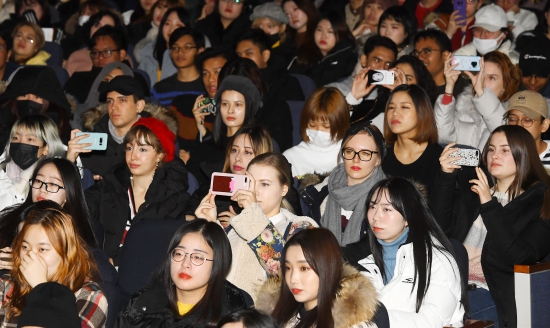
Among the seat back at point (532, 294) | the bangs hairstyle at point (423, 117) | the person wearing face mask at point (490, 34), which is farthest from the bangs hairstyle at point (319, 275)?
the person wearing face mask at point (490, 34)

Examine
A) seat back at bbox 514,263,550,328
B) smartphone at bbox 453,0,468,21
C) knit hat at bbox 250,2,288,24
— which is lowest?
seat back at bbox 514,263,550,328

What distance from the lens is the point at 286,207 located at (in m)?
5.10

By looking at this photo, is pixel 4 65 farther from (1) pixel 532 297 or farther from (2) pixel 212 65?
(1) pixel 532 297

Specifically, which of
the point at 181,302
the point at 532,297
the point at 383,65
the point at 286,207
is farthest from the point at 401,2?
the point at 181,302

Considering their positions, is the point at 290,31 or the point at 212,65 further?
the point at 290,31

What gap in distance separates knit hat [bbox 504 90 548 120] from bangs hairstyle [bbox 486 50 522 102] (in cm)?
58

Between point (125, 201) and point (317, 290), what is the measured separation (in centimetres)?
219

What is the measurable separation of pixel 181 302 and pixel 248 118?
8.25ft

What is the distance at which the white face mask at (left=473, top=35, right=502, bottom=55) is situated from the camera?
24.3 ft

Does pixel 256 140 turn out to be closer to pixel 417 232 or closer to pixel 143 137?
pixel 143 137

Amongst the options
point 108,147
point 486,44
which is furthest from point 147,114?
point 486,44

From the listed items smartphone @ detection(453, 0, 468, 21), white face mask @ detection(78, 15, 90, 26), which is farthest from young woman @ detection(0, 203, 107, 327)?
white face mask @ detection(78, 15, 90, 26)

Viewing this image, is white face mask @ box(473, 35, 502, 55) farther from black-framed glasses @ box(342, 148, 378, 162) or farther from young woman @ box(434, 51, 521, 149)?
black-framed glasses @ box(342, 148, 378, 162)

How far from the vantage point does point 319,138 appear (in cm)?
608
